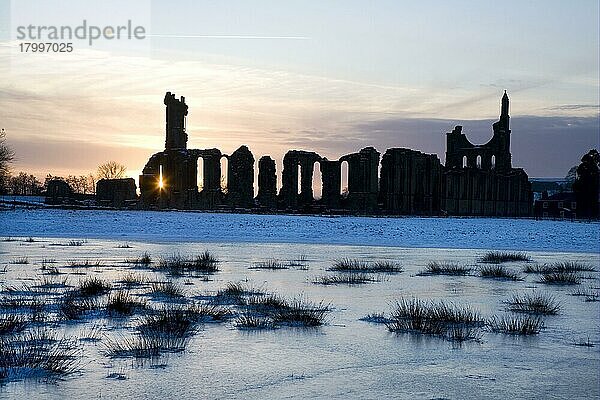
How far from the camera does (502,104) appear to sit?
257 ft

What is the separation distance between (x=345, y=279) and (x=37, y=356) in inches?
359

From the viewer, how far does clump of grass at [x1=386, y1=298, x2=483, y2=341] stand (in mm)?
9203

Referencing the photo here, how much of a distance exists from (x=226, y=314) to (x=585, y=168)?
2542 inches

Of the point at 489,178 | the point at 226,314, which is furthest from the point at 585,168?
the point at 226,314

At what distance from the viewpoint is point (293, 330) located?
9.40 metres

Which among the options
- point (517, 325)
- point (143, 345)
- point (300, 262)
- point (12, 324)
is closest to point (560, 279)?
point (517, 325)

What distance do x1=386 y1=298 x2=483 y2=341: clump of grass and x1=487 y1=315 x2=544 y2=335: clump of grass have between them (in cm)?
21

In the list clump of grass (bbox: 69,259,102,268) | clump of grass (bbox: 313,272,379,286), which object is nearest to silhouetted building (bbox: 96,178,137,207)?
clump of grass (bbox: 69,259,102,268)

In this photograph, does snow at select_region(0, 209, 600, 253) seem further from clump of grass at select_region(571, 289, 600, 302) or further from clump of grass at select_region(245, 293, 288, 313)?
clump of grass at select_region(245, 293, 288, 313)

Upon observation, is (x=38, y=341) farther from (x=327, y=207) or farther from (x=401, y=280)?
(x=327, y=207)

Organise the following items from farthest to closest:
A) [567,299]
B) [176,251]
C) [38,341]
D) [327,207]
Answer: [327,207] < [176,251] < [567,299] < [38,341]

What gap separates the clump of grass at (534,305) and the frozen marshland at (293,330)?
4 centimetres

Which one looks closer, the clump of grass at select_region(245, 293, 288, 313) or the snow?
the clump of grass at select_region(245, 293, 288, 313)

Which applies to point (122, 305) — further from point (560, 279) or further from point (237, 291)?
point (560, 279)
